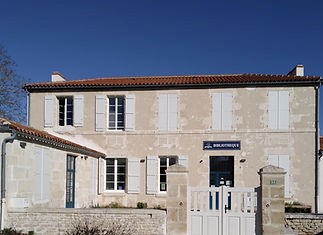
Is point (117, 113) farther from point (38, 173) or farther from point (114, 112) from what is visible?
point (38, 173)

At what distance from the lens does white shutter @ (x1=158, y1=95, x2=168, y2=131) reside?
17094 millimetres

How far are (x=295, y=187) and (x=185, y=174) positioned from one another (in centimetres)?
848

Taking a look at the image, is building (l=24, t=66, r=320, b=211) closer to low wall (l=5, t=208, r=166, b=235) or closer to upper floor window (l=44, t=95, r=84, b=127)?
upper floor window (l=44, t=95, r=84, b=127)

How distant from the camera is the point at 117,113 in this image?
1756 centimetres

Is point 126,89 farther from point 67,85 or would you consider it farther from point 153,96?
point 67,85

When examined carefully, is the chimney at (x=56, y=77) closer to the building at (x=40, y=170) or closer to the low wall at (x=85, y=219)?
the building at (x=40, y=170)

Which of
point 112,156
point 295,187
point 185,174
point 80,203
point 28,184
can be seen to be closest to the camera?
point 185,174

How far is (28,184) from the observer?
10.2 metres

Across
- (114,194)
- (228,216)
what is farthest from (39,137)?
(114,194)

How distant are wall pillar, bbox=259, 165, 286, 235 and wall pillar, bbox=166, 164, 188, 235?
5.64 feet

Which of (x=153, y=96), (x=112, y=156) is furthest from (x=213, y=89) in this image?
(x=112, y=156)

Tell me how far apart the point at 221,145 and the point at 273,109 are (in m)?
2.55

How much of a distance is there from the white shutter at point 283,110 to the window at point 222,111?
6.53ft

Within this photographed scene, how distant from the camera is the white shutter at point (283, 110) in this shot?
1644 centimetres
